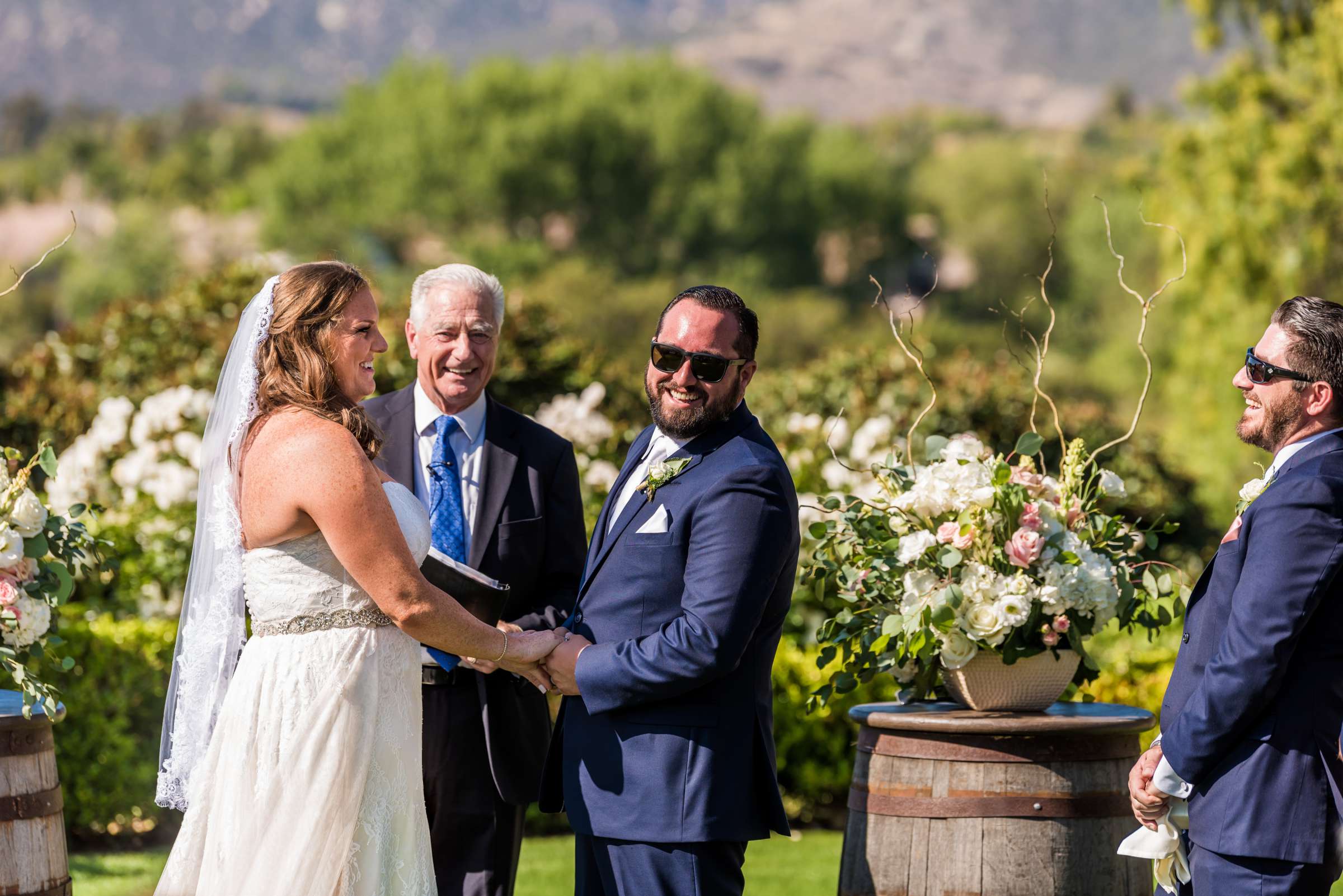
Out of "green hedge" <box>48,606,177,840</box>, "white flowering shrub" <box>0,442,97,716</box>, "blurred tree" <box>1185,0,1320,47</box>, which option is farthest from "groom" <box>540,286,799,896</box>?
"blurred tree" <box>1185,0,1320,47</box>

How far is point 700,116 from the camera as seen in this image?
6688 cm

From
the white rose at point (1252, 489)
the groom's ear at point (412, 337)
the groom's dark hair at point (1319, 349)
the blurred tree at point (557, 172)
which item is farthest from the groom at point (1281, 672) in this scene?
the blurred tree at point (557, 172)

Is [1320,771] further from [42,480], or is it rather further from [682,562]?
[42,480]

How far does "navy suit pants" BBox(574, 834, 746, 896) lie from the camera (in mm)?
3281

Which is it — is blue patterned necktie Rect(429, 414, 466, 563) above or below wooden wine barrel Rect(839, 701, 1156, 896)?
above

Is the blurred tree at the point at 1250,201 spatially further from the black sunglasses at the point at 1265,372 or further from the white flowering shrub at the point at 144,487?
the black sunglasses at the point at 1265,372

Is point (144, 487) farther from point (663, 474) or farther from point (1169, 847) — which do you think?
point (1169, 847)

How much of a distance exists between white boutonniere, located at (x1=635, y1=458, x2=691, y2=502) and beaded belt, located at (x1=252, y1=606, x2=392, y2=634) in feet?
2.31

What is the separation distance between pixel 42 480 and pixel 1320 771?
870 centimetres

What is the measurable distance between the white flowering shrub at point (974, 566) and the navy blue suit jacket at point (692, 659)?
602 mm

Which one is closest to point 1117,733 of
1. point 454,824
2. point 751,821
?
point 751,821

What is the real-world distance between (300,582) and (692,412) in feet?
3.37

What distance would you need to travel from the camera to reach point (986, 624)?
3.81 m

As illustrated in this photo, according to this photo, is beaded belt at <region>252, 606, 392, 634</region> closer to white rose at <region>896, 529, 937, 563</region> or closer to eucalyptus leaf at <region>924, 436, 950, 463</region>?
white rose at <region>896, 529, 937, 563</region>
